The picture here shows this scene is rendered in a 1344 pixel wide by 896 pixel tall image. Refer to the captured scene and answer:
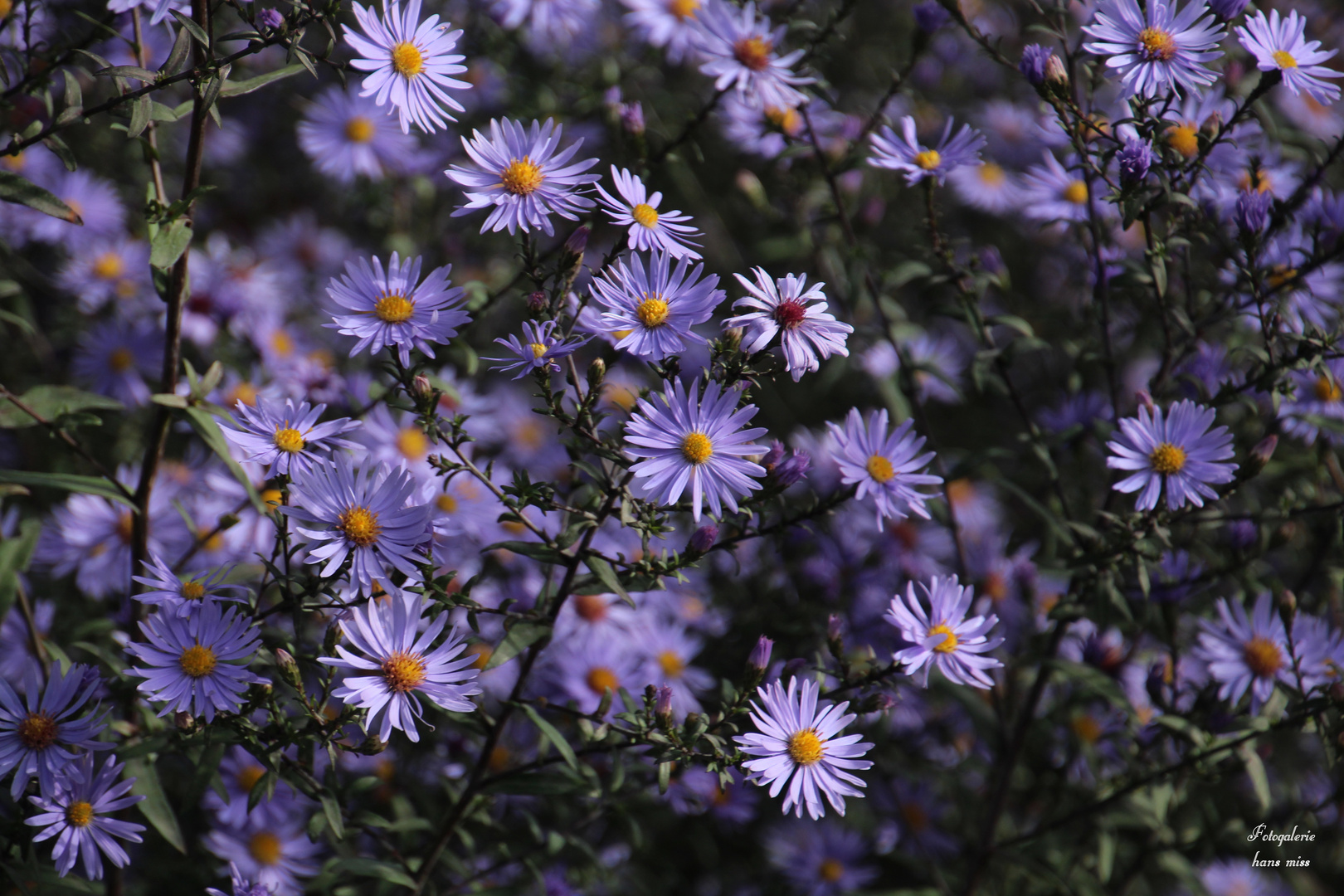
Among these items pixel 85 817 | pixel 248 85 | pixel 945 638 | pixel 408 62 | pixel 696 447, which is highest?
pixel 408 62

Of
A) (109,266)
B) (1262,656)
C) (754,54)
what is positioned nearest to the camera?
(1262,656)

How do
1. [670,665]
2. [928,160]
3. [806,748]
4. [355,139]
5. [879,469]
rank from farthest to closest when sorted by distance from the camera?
1. [355,139]
2. [670,665]
3. [928,160]
4. [879,469]
5. [806,748]

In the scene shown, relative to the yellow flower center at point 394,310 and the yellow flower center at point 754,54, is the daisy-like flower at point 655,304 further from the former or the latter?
the yellow flower center at point 754,54

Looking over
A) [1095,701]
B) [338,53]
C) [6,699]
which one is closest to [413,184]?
[338,53]

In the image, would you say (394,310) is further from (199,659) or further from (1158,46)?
(1158,46)

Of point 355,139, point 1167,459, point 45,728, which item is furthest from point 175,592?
point 355,139

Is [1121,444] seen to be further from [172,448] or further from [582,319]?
[172,448]

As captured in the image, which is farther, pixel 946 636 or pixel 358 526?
pixel 946 636
